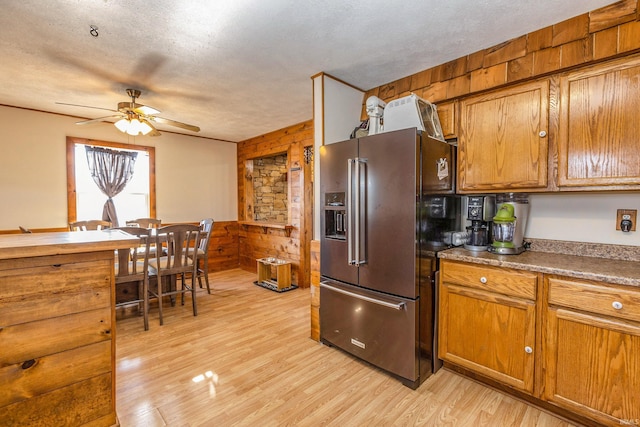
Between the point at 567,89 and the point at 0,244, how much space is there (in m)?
3.11

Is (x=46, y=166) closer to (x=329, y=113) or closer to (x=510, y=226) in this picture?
(x=329, y=113)

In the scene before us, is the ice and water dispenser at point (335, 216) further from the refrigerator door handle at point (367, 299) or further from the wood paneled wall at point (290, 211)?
the wood paneled wall at point (290, 211)

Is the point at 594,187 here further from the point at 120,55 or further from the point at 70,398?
the point at 120,55

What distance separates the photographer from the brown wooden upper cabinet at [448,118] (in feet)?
7.75

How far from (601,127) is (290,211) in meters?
3.66

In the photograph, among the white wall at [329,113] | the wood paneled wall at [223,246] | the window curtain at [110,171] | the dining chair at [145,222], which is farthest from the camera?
the wood paneled wall at [223,246]

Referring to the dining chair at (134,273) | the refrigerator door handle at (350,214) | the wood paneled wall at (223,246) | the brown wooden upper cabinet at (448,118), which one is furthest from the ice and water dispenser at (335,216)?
the wood paneled wall at (223,246)

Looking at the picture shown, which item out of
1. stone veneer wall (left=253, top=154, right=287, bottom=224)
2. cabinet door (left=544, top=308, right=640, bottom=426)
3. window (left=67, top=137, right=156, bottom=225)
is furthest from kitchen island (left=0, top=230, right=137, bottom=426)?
stone veneer wall (left=253, top=154, right=287, bottom=224)

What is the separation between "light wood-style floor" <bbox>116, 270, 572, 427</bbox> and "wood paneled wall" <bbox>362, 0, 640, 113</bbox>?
2.16 m

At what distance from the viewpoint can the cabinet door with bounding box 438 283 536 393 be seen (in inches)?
70.3

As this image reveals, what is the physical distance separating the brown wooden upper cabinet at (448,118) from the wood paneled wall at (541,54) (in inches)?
2.2

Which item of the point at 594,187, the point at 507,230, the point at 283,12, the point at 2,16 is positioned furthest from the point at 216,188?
the point at 594,187

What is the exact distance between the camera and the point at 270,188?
5.82m

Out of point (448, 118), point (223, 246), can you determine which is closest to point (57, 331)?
point (448, 118)
